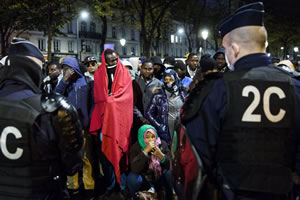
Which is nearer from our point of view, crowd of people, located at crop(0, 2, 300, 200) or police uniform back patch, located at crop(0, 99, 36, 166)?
crowd of people, located at crop(0, 2, 300, 200)

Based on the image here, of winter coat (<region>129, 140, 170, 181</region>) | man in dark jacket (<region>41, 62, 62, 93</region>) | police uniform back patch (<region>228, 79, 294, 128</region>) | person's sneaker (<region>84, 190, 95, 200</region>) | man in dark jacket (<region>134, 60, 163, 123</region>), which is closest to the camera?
police uniform back patch (<region>228, 79, 294, 128</region>)

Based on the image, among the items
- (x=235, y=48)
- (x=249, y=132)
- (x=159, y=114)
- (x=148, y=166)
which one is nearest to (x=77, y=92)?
(x=159, y=114)

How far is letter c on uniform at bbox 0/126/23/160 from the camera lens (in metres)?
2.12

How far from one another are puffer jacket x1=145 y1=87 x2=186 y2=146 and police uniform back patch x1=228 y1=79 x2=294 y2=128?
3.15 metres

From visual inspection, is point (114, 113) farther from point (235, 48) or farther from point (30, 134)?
point (235, 48)

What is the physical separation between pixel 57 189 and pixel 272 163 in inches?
66.3

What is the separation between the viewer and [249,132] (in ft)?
6.35

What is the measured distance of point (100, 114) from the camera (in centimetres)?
500

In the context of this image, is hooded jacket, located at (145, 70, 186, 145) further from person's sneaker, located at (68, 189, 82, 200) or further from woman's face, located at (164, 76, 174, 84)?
person's sneaker, located at (68, 189, 82, 200)

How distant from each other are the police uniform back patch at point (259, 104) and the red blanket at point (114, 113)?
3.18m

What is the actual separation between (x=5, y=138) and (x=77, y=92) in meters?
3.00

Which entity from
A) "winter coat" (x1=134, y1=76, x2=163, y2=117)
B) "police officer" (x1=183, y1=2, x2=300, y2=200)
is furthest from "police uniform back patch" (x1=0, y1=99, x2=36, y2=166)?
"winter coat" (x1=134, y1=76, x2=163, y2=117)

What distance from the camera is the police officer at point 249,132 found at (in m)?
1.93

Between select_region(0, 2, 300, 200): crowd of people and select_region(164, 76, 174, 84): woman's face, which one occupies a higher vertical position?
select_region(164, 76, 174, 84): woman's face
